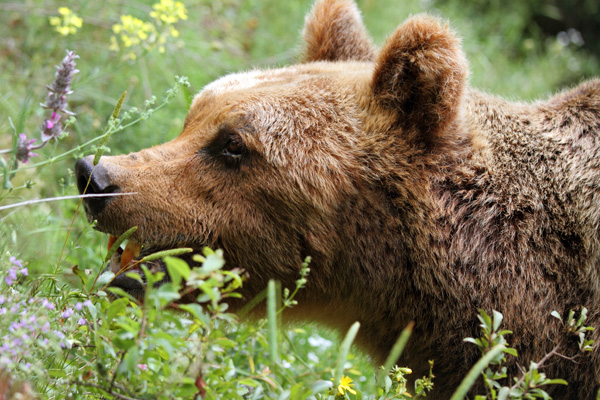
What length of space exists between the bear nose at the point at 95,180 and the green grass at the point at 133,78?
7 centimetres

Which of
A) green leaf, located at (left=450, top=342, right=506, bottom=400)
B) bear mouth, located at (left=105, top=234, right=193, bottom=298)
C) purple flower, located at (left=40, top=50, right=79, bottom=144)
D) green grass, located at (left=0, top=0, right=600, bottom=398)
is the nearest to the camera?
green leaf, located at (left=450, top=342, right=506, bottom=400)

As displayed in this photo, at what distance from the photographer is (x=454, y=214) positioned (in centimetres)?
261

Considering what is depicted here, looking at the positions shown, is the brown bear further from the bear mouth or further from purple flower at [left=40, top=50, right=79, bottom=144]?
purple flower at [left=40, top=50, right=79, bottom=144]

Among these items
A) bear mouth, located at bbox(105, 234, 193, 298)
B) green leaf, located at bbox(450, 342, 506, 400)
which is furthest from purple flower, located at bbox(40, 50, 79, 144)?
green leaf, located at bbox(450, 342, 506, 400)

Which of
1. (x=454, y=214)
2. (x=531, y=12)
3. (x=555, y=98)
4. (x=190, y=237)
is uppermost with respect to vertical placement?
(x=531, y=12)

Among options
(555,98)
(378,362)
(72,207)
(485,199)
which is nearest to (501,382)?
(378,362)

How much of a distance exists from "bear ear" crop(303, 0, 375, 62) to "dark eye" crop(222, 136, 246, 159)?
1061 millimetres

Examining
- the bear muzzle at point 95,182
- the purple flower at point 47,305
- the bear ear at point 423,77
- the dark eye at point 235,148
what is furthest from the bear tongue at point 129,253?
the bear ear at point 423,77

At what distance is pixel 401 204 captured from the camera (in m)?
2.62

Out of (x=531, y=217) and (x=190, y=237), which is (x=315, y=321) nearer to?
(x=190, y=237)

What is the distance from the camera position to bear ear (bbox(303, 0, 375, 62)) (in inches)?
136

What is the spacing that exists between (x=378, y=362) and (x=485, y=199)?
35.0 inches

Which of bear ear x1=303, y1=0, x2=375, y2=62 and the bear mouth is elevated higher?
bear ear x1=303, y1=0, x2=375, y2=62

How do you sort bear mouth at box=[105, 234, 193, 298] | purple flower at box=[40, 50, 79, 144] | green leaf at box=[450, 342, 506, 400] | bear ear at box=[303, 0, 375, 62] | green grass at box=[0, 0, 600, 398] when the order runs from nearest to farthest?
1. green leaf at box=[450, 342, 506, 400]
2. purple flower at box=[40, 50, 79, 144]
3. green grass at box=[0, 0, 600, 398]
4. bear mouth at box=[105, 234, 193, 298]
5. bear ear at box=[303, 0, 375, 62]
